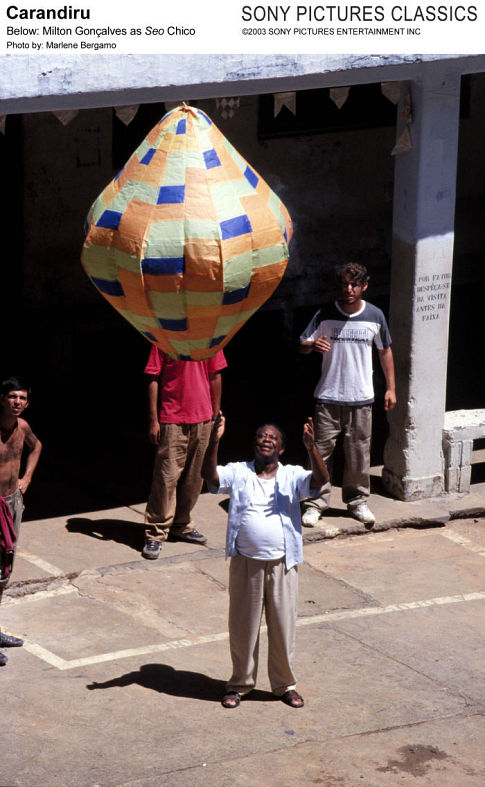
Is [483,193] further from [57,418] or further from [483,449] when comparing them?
[57,418]

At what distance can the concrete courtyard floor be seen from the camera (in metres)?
7.14

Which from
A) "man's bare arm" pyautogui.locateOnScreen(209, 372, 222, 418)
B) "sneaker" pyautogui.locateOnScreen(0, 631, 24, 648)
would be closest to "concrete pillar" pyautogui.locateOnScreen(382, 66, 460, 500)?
"man's bare arm" pyautogui.locateOnScreen(209, 372, 222, 418)

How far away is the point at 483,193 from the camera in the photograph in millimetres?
16391

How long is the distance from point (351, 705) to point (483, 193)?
388 inches

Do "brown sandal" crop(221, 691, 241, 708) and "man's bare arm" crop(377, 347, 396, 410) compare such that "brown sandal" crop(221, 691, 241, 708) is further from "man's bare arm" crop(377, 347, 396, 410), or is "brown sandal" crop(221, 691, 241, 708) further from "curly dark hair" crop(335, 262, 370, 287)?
"curly dark hair" crop(335, 262, 370, 287)

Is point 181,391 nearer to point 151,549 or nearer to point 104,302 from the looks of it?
point 151,549

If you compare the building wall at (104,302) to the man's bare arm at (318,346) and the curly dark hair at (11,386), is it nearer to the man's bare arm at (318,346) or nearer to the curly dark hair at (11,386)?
the man's bare arm at (318,346)

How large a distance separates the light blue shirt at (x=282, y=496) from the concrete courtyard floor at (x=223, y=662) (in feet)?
3.18

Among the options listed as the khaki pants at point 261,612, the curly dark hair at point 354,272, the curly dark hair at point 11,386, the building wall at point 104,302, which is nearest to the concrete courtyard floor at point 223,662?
the khaki pants at point 261,612

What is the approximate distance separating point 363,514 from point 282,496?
126 inches

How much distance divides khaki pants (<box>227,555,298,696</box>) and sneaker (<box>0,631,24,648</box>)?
4.89ft
